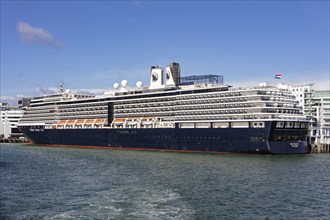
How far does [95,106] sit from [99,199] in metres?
79.9

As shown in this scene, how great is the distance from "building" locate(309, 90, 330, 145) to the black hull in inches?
912

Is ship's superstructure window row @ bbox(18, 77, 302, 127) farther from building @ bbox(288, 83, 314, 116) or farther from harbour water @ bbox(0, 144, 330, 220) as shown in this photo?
building @ bbox(288, 83, 314, 116)

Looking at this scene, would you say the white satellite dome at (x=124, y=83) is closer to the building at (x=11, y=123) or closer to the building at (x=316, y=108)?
the building at (x=316, y=108)

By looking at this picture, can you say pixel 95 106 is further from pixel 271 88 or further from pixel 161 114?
pixel 271 88

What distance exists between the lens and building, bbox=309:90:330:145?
324ft

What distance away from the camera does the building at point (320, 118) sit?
98688 millimetres

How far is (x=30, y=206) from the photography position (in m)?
29.2

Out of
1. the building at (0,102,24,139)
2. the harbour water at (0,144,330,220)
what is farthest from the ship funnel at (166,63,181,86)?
the building at (0,102,24,139)

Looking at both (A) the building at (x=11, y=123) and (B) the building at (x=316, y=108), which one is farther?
(A) the building at (x=11, y=123)

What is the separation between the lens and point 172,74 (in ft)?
324

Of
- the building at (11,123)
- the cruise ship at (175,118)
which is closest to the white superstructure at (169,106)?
the cruise ship at (175,118)

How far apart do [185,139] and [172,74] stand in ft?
76.3

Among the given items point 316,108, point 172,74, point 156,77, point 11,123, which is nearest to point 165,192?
point 172,74

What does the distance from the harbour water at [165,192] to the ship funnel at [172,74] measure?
47383 millimetres
